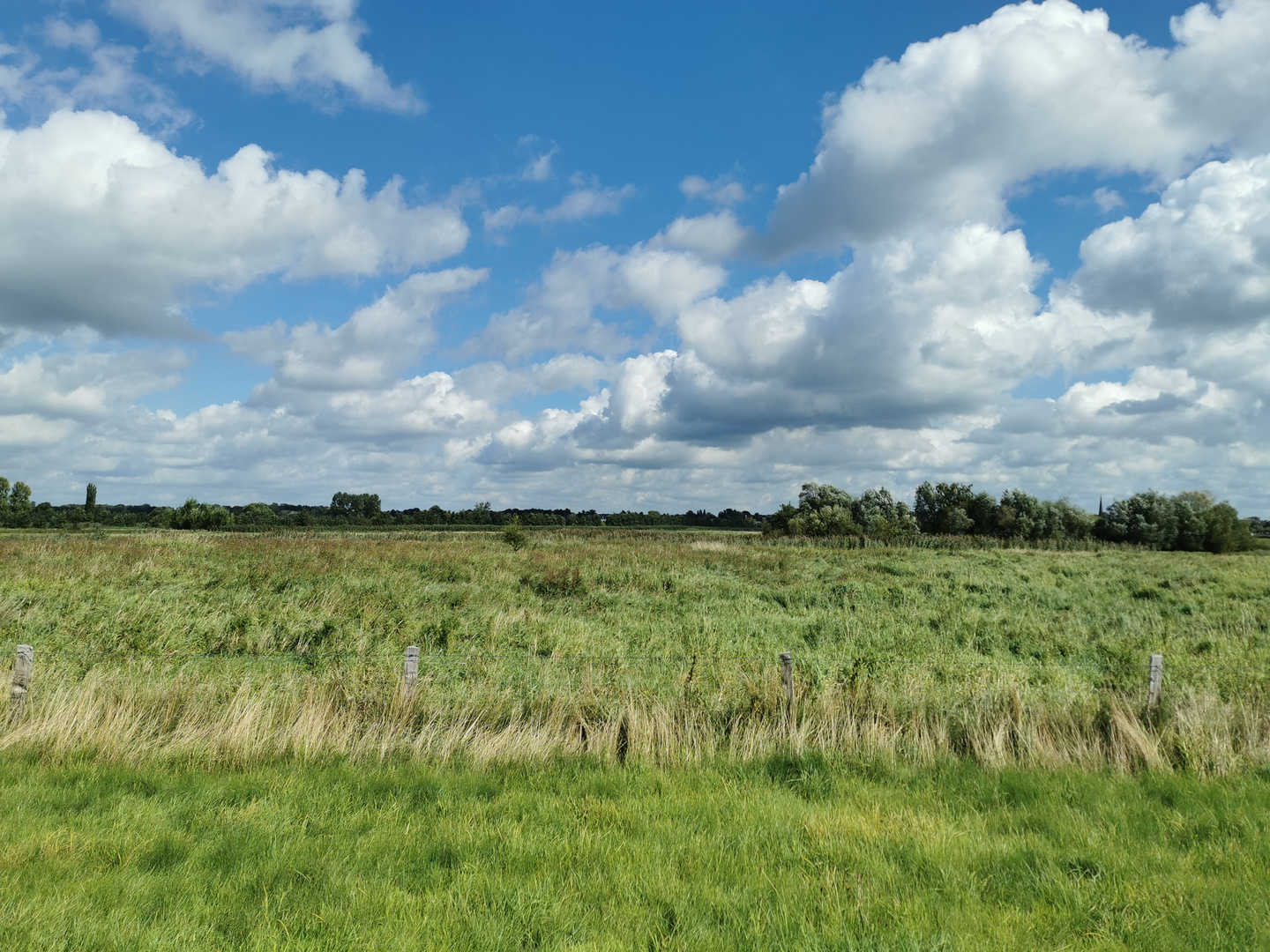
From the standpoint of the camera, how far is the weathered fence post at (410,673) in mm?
8719

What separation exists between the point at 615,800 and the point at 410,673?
369cm

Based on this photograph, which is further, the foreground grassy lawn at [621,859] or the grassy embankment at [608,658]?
the grassy embankment at [608,658]

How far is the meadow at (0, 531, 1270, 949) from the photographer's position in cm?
436

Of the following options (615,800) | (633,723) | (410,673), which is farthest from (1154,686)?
(410,673)

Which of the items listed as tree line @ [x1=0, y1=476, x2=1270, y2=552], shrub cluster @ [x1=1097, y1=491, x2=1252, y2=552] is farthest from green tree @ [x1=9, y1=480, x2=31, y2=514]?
shrub cluster @ [x1=1097, y1=491, x2=1252, y2=552]

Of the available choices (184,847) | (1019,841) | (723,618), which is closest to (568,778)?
(184,847)

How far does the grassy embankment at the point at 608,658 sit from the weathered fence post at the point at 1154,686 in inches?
6.5

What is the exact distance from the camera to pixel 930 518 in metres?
101

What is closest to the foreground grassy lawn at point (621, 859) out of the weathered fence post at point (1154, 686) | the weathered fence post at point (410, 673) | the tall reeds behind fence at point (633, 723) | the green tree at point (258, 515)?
the tall reeds behind fence at point (633, 723)

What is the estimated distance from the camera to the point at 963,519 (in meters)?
89.9

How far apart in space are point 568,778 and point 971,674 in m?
7.00

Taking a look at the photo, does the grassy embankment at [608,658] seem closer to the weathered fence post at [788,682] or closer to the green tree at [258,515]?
the weathered fence post at [788,682]

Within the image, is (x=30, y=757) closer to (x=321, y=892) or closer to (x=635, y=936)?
(x=321, y=892)

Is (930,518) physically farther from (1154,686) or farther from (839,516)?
(1154,686)
